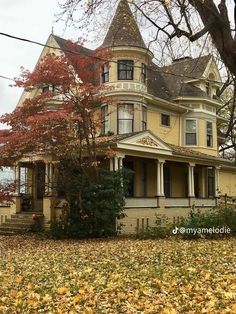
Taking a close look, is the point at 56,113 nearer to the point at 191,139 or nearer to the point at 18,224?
the point at 18,224

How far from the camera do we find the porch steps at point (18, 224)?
21170 millimetres

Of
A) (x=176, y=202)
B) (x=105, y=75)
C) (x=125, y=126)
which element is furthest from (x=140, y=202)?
(x=105, y=75)

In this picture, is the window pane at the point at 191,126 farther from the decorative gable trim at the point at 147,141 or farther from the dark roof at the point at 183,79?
the decorative gable trim at the point at 147,141

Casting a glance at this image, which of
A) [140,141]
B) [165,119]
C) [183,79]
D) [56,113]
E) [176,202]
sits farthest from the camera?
[183,79]

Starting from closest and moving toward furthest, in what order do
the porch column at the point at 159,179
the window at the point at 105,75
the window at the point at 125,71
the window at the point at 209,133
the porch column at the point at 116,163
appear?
the porch column at the point at 116,163
the porch column at the point at 159,179
the window at the point at 125,71
the window at the point at 105,75
the window at the point at 209,133

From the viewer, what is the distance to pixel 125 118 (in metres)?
24.0

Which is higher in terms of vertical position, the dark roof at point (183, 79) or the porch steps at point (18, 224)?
the dark roof at point (183, 79)

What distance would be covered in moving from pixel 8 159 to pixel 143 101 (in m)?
9.36

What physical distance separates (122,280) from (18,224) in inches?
574

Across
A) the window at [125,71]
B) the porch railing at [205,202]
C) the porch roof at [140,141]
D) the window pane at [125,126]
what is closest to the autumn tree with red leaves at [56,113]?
the porch roof at [140,141]

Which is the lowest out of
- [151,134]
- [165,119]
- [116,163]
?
[116,163]

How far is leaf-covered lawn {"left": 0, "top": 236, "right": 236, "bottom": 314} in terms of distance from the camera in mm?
6387

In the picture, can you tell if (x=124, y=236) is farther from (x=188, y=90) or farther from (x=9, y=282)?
(x=188, y=90)

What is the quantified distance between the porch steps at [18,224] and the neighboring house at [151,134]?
967mm
